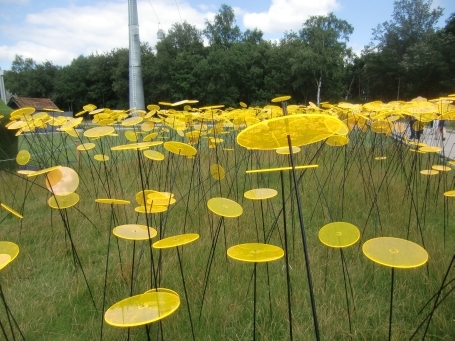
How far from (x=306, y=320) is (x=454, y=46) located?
2579 centimetres

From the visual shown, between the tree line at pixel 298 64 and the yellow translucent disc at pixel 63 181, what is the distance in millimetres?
23825

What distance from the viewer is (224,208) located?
46.3 inches

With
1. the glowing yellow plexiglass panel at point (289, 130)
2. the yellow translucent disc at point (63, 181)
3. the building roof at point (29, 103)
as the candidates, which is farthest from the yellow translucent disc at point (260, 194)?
the building roof at point (29, 103)

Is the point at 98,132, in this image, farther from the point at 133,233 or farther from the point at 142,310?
the point at 142,310

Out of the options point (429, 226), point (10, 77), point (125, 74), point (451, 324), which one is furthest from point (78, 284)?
point (10, 77)

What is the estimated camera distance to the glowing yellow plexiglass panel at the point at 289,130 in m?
0.64

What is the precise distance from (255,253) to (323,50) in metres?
28.1

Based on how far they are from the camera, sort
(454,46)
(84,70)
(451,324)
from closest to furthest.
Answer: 1. (451,324)
2. (454,46)
3. (84,70)

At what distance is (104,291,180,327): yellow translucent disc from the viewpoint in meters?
0.73

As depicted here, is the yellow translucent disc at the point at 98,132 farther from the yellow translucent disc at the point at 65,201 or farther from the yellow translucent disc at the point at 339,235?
the yellow translucent disc at the point at 339,235

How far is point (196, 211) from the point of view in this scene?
255 centimetres

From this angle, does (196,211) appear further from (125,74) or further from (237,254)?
(125,74)

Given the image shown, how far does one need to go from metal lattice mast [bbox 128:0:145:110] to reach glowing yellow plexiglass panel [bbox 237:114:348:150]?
1150 cm

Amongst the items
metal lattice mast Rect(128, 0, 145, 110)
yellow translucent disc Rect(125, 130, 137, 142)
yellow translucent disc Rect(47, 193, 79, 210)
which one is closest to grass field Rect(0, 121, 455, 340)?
yellow translucent disc Rect(47, 193, 79, 210)
